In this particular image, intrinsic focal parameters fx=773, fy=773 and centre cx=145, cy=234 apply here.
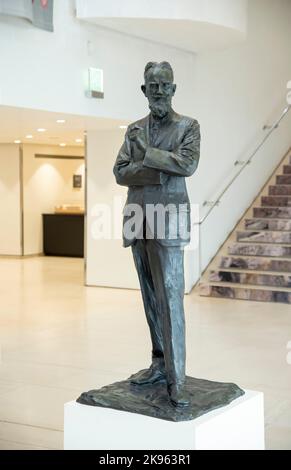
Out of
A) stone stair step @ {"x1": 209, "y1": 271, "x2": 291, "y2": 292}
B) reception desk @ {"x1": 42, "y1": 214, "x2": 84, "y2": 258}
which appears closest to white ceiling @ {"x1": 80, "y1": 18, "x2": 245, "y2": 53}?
stone stair step @ {"x1": 209, "y1": 271, "x2": 291, "y2": 292}

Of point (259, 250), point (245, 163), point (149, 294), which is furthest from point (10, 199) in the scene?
point (149, 294)

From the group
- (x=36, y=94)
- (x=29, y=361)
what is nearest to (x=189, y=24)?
(x=36, y=94)

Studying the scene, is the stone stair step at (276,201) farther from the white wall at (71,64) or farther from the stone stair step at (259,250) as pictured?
the white wall at (71,64)

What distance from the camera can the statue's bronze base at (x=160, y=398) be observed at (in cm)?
430

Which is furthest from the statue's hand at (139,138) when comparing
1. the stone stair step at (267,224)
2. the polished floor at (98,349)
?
the stone stair step at (267,224)

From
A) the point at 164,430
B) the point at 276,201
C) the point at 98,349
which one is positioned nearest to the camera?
the point at 164,430

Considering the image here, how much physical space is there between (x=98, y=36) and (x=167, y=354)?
6924 millimetres

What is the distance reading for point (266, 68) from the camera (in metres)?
13.5

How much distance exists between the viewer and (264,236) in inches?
491

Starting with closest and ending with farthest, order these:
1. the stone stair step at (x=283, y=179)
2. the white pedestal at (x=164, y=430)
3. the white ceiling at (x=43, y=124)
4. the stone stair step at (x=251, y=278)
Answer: the white pedestal at (x=164, y=430) < the white ceiling at (x=43, y=124) < the stone stair step at (x=251, y=278) < the stone stair step at (x=283, y=179)

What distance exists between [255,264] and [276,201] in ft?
6.33

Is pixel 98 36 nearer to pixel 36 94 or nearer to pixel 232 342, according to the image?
pixel 36 94

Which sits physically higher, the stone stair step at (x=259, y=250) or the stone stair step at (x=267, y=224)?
the stone stair step at (x=267, y=224)

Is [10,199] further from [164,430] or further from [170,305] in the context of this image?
[164,430]
